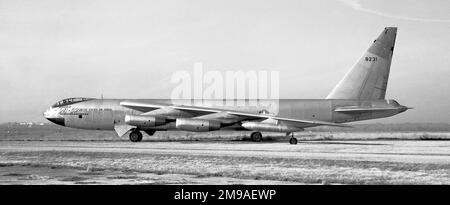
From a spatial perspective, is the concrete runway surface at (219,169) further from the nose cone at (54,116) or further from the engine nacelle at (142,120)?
the nose cone at (54,116)

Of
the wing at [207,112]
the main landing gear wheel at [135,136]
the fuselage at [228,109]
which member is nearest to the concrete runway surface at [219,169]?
the main landing gear wheel at [135,136]

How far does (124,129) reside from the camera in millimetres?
34625

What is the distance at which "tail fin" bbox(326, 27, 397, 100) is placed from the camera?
1447 inches

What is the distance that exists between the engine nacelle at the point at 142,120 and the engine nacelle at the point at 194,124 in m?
1.86

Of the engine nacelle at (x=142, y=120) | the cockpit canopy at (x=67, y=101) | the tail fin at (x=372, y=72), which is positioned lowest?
the engine nacelle at (x=142, y=120)

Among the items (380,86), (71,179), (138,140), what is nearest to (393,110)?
(380,86)

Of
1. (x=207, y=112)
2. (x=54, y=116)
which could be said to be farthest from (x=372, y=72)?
(x=54, y=116)

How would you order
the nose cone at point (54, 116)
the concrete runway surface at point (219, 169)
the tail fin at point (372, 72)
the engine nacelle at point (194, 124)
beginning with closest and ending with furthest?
the concrete runway surface at point (219, 169) < the engine nacelle at point (194, 124) < the nose cone at point (54, 116) < the tail fin at point (372, 72)

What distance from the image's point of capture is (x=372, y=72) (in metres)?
36.9

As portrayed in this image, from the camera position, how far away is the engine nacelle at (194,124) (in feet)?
108

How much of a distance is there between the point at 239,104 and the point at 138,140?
8040 mm

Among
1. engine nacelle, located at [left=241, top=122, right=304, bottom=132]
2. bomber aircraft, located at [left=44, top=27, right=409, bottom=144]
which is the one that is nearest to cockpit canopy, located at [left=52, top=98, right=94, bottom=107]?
bomber aircraft, located at [left=44, top=27, right=409, bottom=144]

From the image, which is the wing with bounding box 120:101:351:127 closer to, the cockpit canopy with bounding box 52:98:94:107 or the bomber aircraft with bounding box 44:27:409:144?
the bomber aircraft with bounding box 44:27:409:144

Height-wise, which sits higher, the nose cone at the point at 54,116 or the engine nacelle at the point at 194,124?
the nose cone at the point at 54,116
